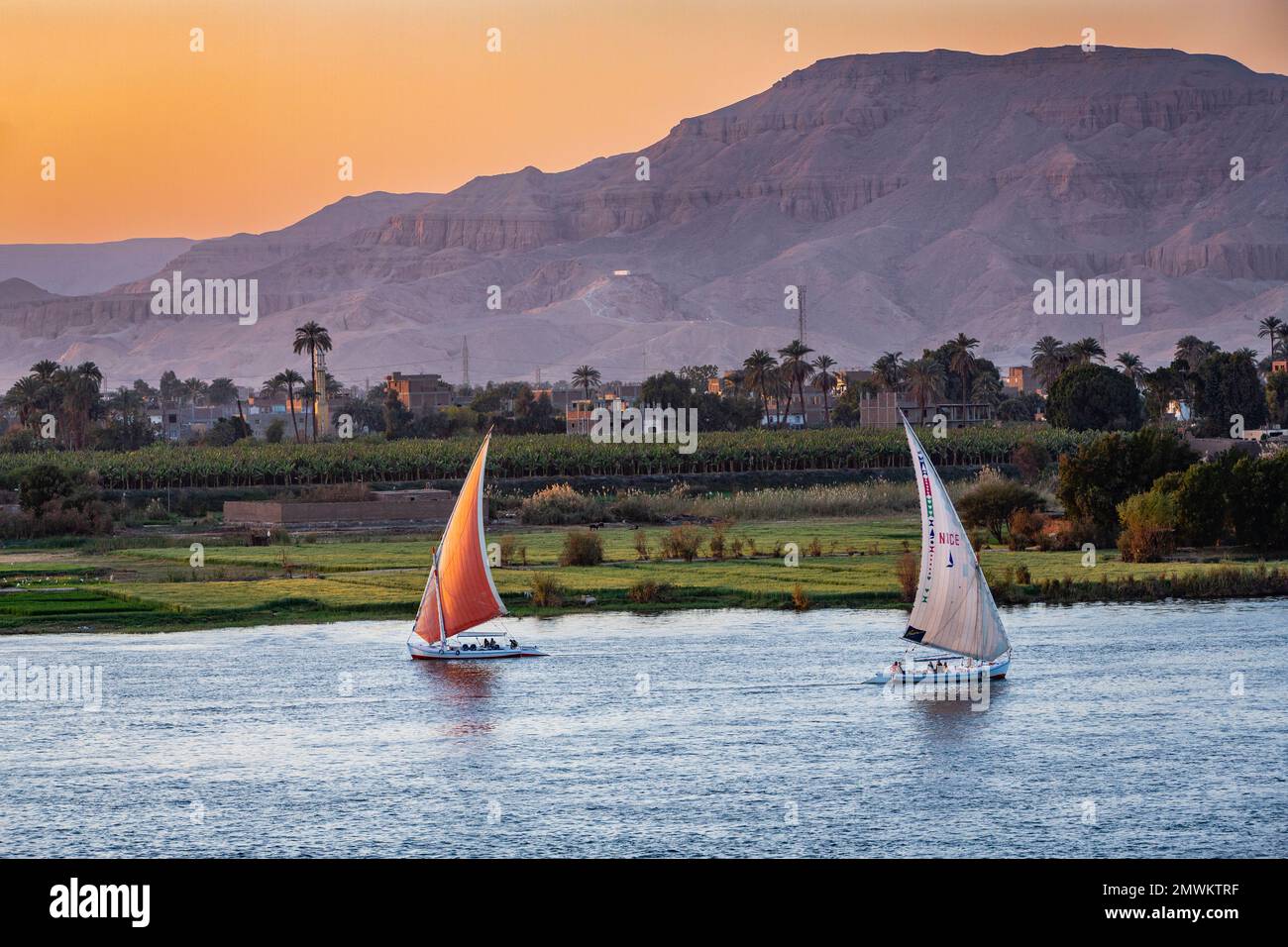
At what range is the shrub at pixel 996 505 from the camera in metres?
92.0

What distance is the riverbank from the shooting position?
68000mm

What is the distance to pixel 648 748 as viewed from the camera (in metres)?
44.7

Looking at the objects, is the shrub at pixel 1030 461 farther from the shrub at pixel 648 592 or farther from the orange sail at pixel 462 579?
the orange sail at pixel 462 579

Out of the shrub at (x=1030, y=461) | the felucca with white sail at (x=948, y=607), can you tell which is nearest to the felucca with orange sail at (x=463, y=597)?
the felucca with white sail at (x=948, y=607)

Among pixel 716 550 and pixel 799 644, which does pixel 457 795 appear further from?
pixel 716 550

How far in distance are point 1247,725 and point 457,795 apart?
21025mm

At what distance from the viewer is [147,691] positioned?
173 ft

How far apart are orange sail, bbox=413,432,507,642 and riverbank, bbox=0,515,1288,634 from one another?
9284 millimetres

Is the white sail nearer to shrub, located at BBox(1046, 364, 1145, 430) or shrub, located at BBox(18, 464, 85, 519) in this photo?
shrub, located at BBox(18, 464, 85, 519)

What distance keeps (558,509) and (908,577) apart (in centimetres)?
4281

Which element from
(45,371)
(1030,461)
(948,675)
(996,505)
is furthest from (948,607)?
(45,371)

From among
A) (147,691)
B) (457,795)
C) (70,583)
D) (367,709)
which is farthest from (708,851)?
(70,583)

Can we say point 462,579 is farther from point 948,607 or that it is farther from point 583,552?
point 583,552

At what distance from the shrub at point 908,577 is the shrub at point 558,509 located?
38898 millimetres
